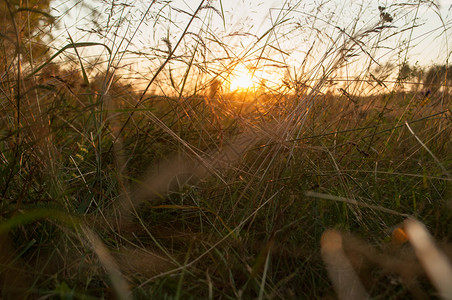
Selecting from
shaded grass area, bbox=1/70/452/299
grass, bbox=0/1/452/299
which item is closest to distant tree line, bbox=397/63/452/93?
grass, bbox=0/1/452/299

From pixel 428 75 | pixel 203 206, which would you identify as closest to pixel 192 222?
pixel 203 206

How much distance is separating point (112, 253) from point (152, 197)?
1.11ft

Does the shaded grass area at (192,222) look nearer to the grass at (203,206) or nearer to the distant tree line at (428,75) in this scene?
the grass at (203,206)

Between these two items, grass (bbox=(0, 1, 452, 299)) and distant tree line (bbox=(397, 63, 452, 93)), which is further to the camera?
distant tree line (bbox=(397, 63, 452, 93))

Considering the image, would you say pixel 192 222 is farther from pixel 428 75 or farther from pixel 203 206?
pixel 428 75

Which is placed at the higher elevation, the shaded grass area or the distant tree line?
the distant tree line

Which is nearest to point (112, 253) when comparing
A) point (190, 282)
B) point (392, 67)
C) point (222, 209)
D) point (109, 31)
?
point (190, 282)

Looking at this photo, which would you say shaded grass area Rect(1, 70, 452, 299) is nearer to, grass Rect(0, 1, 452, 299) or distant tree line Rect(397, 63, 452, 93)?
grass Rect(0, 1, 452, 299)

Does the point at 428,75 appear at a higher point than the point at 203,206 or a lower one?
higher

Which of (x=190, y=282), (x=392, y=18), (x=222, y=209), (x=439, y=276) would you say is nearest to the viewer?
(x=439, y=276)

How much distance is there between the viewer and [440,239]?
88 centimetres

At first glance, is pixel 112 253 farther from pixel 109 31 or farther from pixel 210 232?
pixel 109 31

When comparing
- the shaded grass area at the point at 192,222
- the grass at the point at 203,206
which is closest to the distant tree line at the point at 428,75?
the grass at the point at 203,206

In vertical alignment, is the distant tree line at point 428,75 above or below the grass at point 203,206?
above
